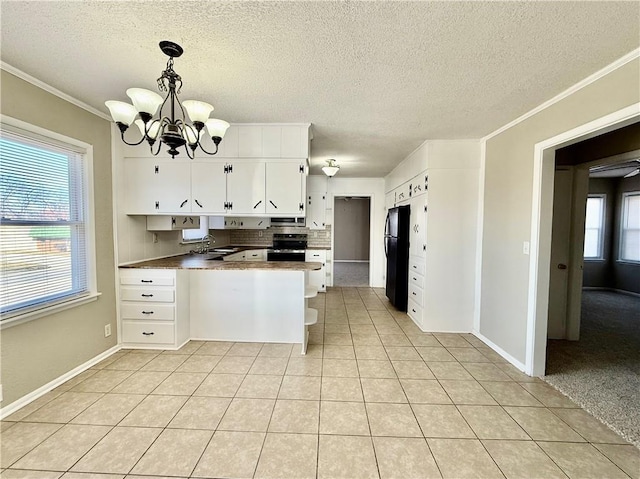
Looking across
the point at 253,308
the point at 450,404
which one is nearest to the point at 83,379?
the point at 253,308

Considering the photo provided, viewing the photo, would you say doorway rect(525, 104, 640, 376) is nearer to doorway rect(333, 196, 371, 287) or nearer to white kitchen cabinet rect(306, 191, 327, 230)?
white kitchen cabinet rect(306, 191, 327, 230)

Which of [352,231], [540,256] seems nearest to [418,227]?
[540,256]

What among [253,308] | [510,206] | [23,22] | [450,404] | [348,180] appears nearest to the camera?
[23,22]

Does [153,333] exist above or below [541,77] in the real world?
below

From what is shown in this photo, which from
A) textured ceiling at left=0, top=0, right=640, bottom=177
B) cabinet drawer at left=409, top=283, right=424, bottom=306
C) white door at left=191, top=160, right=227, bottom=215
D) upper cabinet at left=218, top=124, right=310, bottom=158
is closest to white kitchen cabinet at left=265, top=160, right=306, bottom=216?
upper cabinet at left=218, top=124, right=310, bottom=158

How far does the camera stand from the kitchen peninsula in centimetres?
305

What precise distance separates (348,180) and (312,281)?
7.75 ft

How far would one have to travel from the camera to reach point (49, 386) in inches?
89.9

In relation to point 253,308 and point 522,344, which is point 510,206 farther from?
point 253,308

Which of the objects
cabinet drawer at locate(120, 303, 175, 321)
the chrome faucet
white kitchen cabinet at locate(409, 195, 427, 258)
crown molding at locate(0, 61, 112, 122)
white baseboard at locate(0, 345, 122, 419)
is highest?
crown molding at locate(0, 61, 112, 122)

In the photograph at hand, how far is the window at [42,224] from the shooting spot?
2.01 meters

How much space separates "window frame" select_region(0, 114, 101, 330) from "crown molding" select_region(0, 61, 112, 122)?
1.05 feet

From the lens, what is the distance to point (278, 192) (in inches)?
129

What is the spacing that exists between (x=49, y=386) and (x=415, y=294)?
3.97 m
